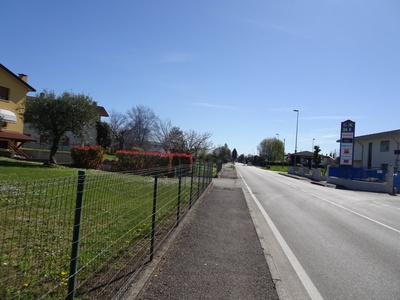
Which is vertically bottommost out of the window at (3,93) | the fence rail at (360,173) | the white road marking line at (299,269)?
the white road marking line at (299,269)

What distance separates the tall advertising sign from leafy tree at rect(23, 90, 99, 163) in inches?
944

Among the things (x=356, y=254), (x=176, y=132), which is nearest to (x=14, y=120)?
(x=176, y=132)

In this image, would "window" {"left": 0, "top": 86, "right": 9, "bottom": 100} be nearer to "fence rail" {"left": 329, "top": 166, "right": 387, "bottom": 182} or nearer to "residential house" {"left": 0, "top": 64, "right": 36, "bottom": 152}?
"residential house" {"left": 0, "top": 64, "right": 36, "bottom": 152}

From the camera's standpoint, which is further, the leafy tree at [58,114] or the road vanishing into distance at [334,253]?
the leafy tree at [58,114]

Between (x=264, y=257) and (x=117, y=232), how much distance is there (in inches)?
110

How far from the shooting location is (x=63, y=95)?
25000 millimetres

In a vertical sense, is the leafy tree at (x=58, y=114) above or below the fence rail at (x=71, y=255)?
above

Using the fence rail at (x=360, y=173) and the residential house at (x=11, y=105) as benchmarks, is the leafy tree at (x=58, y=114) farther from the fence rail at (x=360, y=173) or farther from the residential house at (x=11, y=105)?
the fence rail at (x=360, y=173)

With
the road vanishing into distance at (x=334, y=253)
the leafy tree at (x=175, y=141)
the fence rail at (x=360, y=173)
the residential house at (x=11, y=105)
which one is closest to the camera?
the road vanishing into distance at (x=334, y=253)

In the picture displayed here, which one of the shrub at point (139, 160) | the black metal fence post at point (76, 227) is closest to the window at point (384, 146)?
the shrub at point (139, 160)

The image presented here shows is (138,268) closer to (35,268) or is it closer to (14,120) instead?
(35,268)

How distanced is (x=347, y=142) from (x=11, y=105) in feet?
110

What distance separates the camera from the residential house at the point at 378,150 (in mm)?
45875

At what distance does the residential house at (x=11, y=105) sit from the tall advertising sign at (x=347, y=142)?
30262 millimetres
